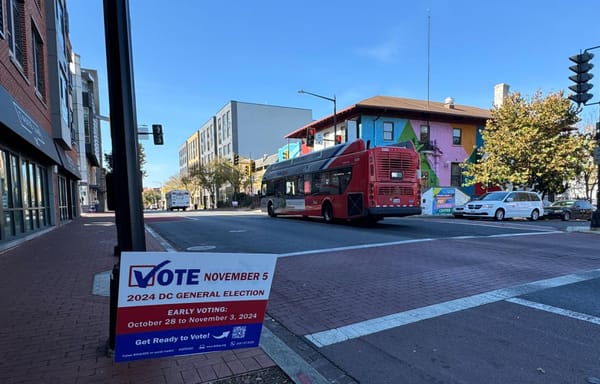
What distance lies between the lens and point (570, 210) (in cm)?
2173

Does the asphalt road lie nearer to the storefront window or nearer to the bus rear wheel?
the bus rear wheel

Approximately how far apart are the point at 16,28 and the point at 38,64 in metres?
3.30

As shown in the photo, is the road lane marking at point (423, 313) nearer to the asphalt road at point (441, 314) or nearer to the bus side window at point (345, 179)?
the asphalt road at point (441, 314)

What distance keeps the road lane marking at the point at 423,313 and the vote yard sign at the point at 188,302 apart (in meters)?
1.16

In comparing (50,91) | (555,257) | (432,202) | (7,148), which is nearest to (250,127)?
(432,202)

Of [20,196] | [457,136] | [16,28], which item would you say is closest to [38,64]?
[16,28]

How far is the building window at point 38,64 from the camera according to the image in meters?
13.4

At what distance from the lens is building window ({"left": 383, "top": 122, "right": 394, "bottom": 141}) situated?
28.6 m

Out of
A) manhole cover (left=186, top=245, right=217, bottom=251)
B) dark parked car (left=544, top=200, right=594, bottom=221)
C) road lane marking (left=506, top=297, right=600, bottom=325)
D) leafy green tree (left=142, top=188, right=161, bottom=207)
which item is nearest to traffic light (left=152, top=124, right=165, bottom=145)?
manhole cover (left=186, top=245, right=217, bottom=251)

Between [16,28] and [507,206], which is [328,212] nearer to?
[507,206]

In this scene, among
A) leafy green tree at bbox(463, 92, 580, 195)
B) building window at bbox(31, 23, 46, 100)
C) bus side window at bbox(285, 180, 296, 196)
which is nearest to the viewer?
building window at bbox(31, 23, 46, 100)

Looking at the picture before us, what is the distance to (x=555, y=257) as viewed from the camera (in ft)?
25.1

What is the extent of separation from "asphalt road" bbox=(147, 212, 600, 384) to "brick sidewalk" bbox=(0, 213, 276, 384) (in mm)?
888

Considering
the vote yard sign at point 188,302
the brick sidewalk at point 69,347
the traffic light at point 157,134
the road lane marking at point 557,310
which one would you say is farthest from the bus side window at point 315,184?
the vote yard sign at point 188,302
